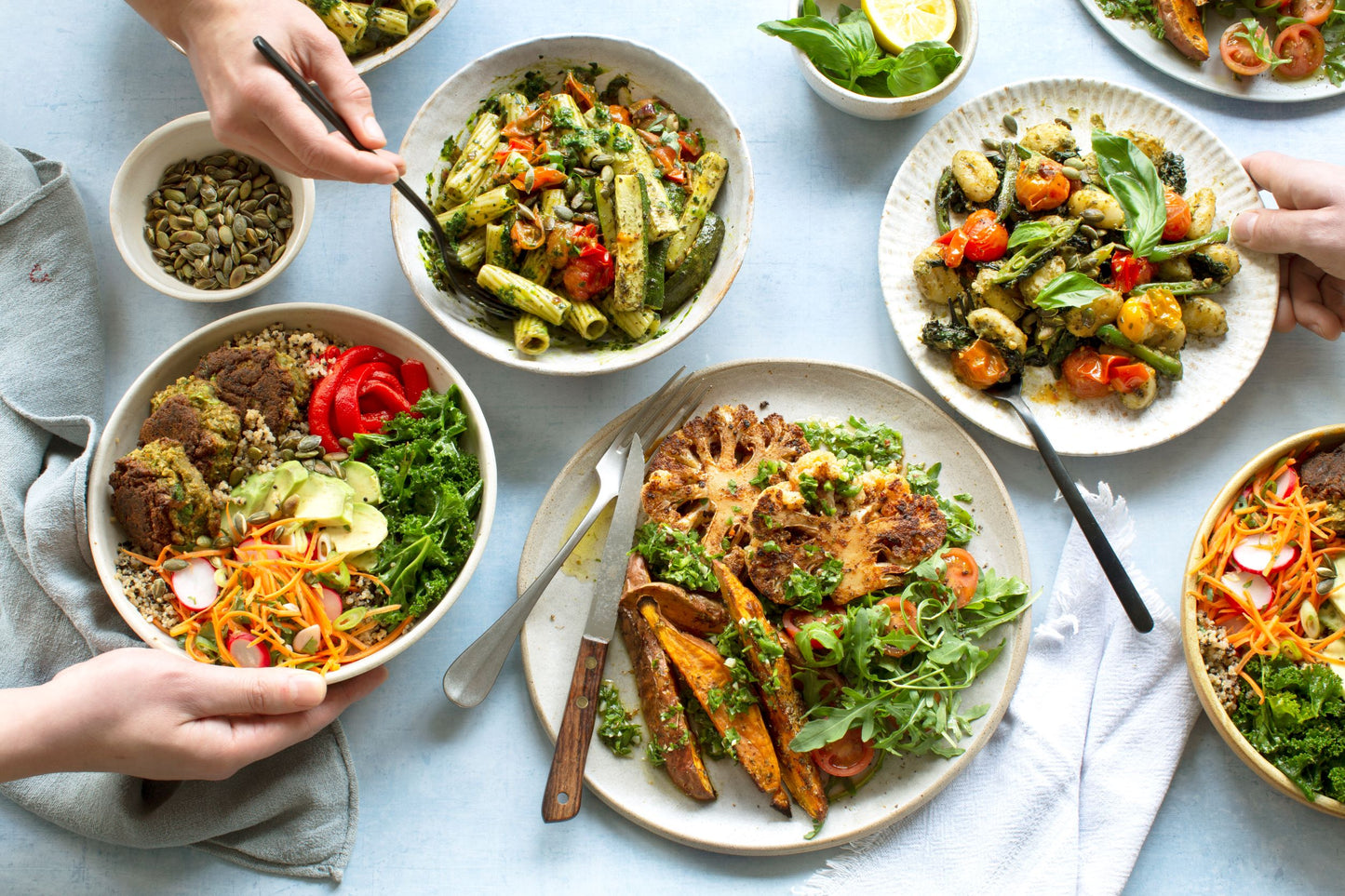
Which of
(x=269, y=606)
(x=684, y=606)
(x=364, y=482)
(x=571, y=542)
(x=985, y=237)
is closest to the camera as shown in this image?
(x=269, y=606)

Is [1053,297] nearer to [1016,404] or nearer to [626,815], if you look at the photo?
[1016,404]

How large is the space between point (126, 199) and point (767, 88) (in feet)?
7.43

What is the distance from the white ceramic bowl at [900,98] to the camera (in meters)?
3.10

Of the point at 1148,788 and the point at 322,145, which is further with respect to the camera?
the point at 1148,788

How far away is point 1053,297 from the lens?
2.93 meters

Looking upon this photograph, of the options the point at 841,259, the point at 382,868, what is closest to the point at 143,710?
the point at 382,868

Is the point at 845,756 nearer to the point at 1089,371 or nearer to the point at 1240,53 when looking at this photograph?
the point at 1089,371

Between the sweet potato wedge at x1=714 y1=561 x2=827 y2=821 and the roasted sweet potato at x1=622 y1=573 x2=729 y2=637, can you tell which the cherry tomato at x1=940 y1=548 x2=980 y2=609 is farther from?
the roasted sweet potato at x1=622 y1=573 x2=729 y2=637

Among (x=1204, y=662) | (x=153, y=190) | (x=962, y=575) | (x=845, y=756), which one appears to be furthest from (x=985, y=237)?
(x=153, y=190)

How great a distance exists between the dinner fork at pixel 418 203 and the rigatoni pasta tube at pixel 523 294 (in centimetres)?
13

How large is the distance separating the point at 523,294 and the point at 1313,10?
10.1 ft

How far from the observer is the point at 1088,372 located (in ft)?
10.0

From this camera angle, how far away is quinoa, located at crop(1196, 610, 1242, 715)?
9.43ft

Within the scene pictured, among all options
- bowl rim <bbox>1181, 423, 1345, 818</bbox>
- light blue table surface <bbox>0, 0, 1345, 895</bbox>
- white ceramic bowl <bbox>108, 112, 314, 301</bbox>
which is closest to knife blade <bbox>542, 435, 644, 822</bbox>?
light blue table surface <bbox>0, 0, 1345, 895</bbox>
